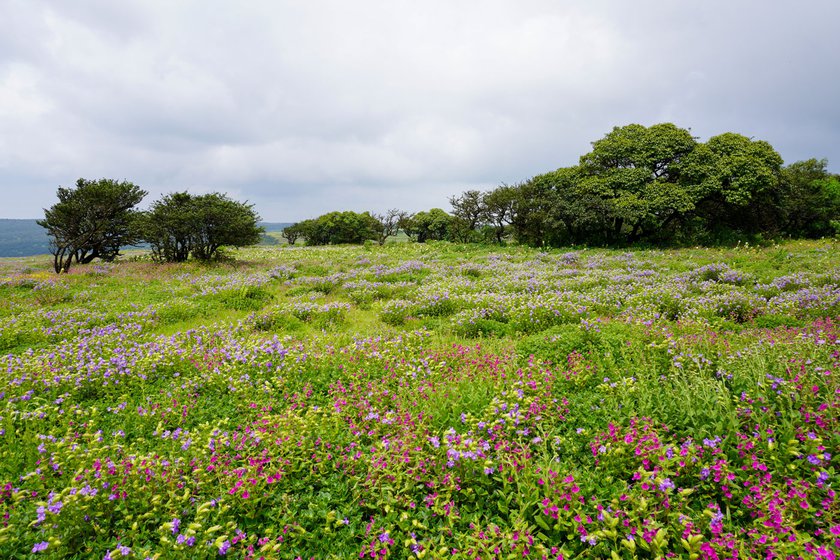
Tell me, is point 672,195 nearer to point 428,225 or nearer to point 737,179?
point 737,179

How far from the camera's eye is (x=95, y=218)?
2714 centimetres

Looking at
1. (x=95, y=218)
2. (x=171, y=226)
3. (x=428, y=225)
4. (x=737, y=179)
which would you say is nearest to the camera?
(x=171, y=226)

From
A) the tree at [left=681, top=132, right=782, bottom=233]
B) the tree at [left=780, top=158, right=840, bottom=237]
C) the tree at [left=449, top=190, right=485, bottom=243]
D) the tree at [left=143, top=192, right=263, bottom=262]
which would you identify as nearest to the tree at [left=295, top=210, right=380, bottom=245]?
the tree at [left=449, top=190, right=485, bottom=243]

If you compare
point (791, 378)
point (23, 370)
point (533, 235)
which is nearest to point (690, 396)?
point (791, 378)

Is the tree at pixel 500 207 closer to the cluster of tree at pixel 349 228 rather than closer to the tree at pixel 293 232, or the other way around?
the cluster of tree at pixel 349 228

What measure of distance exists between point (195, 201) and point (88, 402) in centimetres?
2262

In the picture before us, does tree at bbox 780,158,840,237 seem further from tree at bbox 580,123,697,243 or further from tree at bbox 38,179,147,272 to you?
tree at bbox 38,179,147,272

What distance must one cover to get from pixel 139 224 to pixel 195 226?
3.88 m

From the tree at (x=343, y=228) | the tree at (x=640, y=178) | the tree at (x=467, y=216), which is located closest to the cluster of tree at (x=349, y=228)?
the tree at (x=343, y=228)

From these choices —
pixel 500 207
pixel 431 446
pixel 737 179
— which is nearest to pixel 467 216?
pixel 500 207

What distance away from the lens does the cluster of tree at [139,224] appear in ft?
75.4

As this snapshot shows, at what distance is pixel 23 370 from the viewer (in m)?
6.29

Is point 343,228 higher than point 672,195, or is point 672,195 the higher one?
point 343,228

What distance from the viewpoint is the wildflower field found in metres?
3.12
